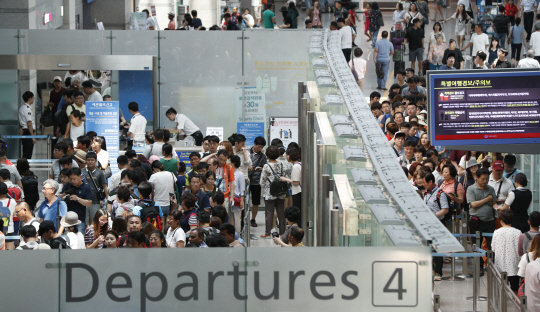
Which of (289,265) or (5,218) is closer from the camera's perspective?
(289,265)

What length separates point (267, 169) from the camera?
38.1 feet

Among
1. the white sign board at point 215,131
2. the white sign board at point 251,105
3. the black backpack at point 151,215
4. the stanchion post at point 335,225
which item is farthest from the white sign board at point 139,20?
the stanchion post at point 335,225

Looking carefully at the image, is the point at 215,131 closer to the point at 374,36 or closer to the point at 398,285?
the point at 374,36

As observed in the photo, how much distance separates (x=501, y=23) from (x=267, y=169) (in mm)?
13466

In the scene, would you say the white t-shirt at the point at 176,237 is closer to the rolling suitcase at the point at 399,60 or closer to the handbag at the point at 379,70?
the handbag at the point at 379,70

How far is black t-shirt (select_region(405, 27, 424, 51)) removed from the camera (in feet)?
68.1

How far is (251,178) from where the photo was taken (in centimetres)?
1238

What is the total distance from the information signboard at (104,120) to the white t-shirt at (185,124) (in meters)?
2.55

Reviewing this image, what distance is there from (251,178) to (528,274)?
5784mm

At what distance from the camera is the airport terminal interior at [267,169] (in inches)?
203

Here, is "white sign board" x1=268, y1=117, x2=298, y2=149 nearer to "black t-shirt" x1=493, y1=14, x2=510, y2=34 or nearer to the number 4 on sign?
"black t-shirt" x1=493, y1=14, x2=510, y2=34

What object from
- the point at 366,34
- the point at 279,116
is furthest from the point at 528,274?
the point at 366,34

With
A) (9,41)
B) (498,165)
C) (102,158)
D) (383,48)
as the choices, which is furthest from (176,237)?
(383,48)

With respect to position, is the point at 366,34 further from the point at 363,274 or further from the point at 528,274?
the point at 363,274
